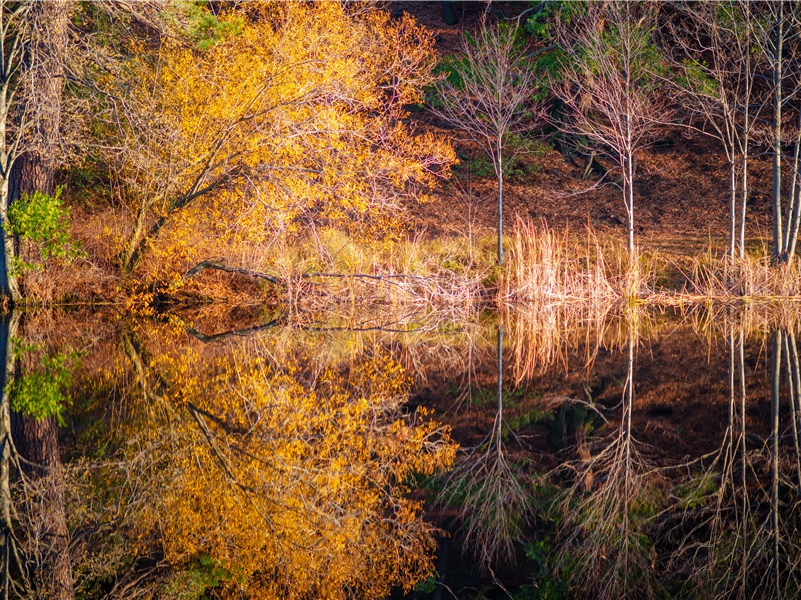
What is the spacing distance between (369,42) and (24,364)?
11205mm

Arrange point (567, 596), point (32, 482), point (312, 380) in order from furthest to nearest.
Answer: point (312, 380)
point (32, 482)
point (567, 596)

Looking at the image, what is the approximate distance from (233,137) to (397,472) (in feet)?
33.4

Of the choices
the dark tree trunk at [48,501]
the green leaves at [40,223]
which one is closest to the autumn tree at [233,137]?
the green leaves at [40,223]

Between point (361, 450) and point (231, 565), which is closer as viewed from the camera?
point (231, 565)

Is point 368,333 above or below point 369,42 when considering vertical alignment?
below

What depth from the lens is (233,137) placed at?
1494cm

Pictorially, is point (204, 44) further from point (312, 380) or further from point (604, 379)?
point (604, 379)

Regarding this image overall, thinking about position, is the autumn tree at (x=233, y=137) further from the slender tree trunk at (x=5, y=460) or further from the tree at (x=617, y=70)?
the tree at (x=617, y=70)

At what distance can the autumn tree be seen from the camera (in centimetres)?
1429

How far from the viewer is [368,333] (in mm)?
13141

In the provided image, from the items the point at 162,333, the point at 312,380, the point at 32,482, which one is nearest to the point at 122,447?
the point at 32,482

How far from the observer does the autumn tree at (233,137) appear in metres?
14.3

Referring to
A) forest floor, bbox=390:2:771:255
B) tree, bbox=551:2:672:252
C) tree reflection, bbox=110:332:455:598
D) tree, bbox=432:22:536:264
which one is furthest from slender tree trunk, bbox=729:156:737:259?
tree reflection, bbox=110:332:455:598

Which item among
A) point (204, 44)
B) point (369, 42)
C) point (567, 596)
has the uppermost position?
point (369, 42)
